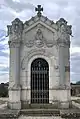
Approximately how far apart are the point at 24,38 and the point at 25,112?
478 centimetres

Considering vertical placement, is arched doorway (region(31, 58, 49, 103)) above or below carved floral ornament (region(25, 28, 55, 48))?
below

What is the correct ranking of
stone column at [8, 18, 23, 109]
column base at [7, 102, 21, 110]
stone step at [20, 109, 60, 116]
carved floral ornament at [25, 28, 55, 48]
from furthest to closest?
1. carved floral ornament at [25, 28, 55, 48]
2. stone column at [8, 18, 23, 109]
3. column base at [7, 102, 21, 110]
4. stone step at [20, 109, 60, 116]

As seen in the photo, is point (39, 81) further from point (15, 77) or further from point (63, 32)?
point (63, 32)

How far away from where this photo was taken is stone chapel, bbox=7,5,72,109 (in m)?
18.4

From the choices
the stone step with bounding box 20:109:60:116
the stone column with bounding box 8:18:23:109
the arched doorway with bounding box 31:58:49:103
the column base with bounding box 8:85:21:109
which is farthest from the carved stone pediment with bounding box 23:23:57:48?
the stone step with bounding box 20:109:60:116

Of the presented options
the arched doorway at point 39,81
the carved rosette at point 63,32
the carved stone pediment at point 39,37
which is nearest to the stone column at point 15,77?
the carved stone pediment at point 39,37

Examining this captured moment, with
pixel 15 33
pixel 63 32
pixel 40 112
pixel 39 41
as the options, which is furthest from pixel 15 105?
pixel 63 32

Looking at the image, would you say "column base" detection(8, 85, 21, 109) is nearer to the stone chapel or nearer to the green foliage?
the stone chapel

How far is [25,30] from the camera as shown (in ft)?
61.9

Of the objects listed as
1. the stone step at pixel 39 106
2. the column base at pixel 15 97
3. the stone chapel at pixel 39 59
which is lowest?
the stone step at pixel 39 106

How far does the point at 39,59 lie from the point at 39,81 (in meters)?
1.40

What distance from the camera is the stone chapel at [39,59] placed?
60.2ft

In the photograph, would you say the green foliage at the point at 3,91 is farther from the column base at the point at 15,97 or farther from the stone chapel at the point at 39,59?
the column base at the point at 15,97

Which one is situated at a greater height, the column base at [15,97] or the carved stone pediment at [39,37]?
the carved stone pediment at [39,37]
